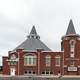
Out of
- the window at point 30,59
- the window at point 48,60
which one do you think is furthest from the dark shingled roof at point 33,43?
the window at point 48,60

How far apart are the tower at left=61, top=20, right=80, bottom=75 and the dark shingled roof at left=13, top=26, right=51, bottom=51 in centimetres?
548

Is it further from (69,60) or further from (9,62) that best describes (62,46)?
(9,62)

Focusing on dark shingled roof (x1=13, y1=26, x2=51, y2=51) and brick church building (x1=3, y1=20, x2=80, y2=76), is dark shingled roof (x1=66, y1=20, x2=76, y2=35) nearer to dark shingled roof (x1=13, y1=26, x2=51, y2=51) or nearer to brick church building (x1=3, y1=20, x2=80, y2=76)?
brick church building (x1=3, y1=20, x2=80, y2=76)

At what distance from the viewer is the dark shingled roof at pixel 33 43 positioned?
81562 millimetres

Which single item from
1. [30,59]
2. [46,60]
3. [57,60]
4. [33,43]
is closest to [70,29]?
[57,60]

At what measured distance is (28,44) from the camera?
83.0 meters

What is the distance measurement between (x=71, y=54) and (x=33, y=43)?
946cm

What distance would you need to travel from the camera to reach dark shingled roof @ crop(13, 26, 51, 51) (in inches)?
3211

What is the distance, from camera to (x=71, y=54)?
7975cm

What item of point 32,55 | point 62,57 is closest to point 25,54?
point 32,55

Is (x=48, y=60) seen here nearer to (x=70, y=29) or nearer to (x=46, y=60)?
(x=46, y=60)

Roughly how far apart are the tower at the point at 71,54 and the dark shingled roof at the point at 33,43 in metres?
5.48

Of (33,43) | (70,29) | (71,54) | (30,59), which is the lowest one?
(30,59)

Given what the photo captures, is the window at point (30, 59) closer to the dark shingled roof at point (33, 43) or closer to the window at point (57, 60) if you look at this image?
the dark shingled roof at point (33, 43)
